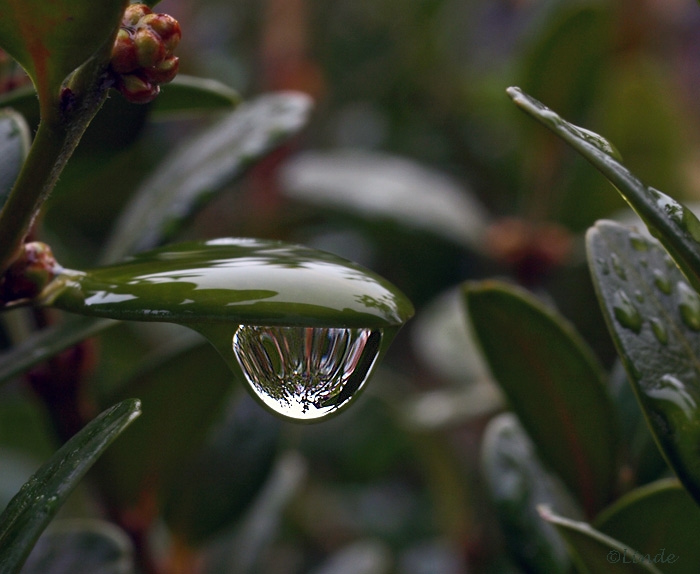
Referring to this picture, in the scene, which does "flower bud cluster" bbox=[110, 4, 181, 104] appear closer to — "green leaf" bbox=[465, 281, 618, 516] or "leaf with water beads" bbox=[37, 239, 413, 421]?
"leaf with water beads" bbox=[37, 239, 413, 421]

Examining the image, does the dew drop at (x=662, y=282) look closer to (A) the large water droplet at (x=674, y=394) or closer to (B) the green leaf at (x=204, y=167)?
(A) the large water droplet at (x=674, y=394)

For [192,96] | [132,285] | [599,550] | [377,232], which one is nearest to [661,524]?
[599,550]

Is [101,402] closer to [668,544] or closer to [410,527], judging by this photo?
[668,544]

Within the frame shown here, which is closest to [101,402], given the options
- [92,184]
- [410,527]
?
[92,184]

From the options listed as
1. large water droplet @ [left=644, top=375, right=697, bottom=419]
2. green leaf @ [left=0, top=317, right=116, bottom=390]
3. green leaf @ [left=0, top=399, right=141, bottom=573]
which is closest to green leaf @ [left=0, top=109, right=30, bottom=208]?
green leaf @ [left=0, top=317, right=116, bottom=390]

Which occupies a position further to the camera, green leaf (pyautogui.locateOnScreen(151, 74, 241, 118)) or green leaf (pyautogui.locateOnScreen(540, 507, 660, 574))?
green leaf (pyautogui.locateOnScreen(151, 74, 241, 118))

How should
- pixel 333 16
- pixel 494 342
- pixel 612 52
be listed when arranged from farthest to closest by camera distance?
pixel 333 16 → pixel 612 52 → pixel 494 342

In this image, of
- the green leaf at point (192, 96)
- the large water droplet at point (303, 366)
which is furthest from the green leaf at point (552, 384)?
the green leaf at point (192, 96)

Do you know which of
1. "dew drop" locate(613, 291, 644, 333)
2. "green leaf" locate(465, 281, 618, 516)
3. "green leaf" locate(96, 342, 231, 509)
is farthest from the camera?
"green leaf" locate(96, 342, 231, 509)
